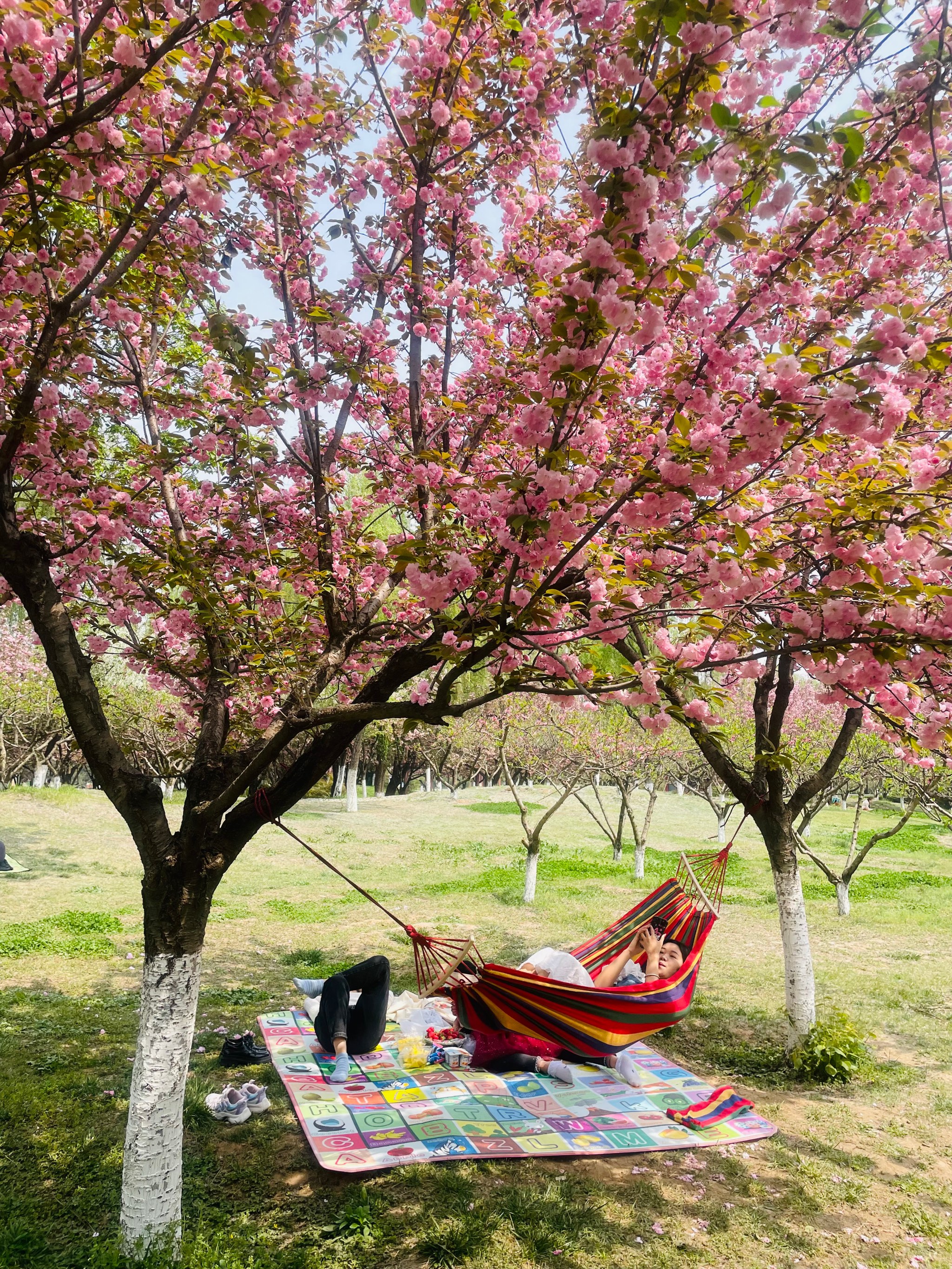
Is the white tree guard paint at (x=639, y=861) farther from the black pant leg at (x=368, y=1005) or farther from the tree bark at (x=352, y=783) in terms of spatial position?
the tree bark at (x=352, y=783)

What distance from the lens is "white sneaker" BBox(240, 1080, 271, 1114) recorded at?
362 cm

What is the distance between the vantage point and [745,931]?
8336 mm

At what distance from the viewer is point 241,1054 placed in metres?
4.14

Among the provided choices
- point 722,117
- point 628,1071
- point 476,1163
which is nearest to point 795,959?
point 628,1071

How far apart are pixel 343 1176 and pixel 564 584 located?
8.78 ft

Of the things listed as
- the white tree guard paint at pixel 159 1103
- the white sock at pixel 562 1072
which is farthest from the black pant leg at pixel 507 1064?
the white tree guard paint at pixel 159 1103

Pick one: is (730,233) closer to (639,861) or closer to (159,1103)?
(159,1103)

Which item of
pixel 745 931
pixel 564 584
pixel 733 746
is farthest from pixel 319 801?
pixel 564 584

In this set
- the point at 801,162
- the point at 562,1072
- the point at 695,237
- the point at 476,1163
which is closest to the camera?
the point at 801,162

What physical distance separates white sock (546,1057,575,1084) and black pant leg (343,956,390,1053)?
97 centimetres

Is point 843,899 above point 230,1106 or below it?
above

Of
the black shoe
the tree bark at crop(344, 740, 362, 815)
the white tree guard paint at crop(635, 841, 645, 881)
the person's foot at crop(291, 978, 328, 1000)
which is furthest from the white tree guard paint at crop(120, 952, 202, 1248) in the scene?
the tree bark at crop(344, 740, 362, 815)

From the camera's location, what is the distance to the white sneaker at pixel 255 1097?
3617 millimetres

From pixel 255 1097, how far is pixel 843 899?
7.80m
